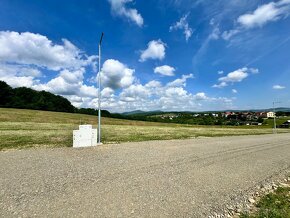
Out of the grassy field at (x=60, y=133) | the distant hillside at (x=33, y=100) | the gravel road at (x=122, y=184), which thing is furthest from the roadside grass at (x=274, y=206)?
the distant hillside at (x=33, y=100)

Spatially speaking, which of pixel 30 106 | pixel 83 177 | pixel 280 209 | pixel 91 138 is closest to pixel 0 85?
pixel 30 106

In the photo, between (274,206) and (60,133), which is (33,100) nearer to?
(60,133)

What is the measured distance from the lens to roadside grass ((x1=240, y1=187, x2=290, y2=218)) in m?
4.81

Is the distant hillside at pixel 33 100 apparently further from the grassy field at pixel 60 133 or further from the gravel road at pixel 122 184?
the gravel road at pixel 122 184

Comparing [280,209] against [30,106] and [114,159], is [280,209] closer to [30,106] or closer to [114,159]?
[114,159]

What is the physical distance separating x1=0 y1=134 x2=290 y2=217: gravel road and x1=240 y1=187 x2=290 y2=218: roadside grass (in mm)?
640

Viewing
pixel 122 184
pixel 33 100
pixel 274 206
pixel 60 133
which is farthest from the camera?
pixel 33 100

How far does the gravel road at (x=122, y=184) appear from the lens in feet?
16.4

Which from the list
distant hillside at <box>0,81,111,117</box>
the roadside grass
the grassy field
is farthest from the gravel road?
distant hillside at <box>0,81,111,117</box>

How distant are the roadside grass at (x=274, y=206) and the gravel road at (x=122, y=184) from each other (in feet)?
2.10

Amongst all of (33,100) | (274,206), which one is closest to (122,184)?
(274,206)

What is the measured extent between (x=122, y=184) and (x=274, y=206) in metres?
4.10

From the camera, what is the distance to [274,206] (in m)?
5.36

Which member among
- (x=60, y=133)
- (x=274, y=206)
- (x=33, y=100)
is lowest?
(x=274, y=206)
